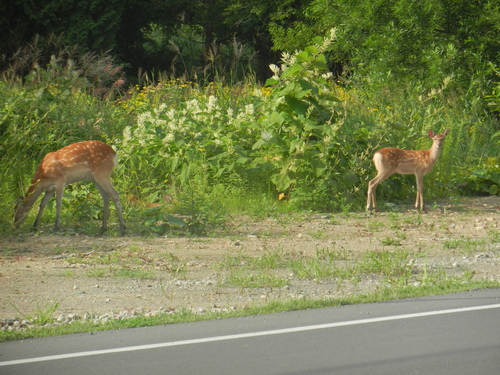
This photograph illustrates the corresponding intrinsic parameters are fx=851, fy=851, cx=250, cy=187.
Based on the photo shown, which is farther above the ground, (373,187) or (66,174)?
(66,174)

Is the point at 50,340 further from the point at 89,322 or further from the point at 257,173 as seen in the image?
the point at 257,173

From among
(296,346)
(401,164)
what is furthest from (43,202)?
(296,346)

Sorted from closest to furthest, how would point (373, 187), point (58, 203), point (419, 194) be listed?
point (58, 203)
point (373, 187)
point (419, 194)

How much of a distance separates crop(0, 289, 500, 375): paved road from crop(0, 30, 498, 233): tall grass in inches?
216

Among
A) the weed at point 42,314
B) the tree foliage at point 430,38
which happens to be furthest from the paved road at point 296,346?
the tree foliage at point 430,38

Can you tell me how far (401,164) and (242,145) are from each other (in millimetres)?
2577

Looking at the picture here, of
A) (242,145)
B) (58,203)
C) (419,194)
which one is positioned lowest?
(419,194)

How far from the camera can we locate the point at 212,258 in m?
9.88

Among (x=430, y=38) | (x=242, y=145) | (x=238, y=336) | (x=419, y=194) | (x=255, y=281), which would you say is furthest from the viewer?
(x=430, y=38)

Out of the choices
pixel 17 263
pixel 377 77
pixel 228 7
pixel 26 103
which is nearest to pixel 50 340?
pixel 17 263

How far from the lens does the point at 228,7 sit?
33.7m

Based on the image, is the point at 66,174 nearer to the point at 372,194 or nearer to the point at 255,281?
the point at 255,281

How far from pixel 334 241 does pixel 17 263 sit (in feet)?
12.9

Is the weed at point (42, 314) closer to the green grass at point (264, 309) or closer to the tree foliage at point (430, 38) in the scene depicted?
the green grass at point (264, 309)
